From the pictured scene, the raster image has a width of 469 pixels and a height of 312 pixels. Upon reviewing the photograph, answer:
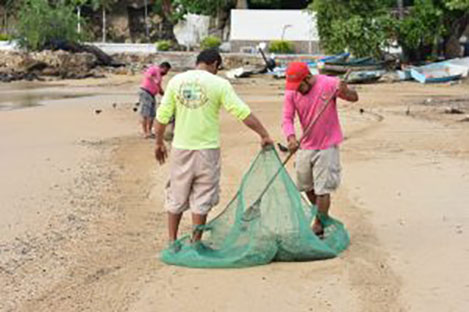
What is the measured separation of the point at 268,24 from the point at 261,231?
3432cm

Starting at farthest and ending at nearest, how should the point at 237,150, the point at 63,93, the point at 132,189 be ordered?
the point at 63,93, the point at 237,150, the point at 132,189

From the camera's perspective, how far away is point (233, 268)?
5.60 metres

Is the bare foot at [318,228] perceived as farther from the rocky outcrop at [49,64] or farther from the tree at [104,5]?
the tree at [104,5]

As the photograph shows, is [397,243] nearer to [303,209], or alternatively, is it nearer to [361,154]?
[303,209]

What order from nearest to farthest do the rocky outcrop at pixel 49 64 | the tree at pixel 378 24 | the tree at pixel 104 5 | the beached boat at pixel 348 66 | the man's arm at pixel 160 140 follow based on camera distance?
the man's arm at pixel 160 140
the beached boat at pixel 348 66
the tree at pixel 378 24
the rocky outcrop at pixel 49 64
the tree at pixel 104 5

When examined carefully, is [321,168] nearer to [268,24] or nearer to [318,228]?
[318,228]

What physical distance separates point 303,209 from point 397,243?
94 cm

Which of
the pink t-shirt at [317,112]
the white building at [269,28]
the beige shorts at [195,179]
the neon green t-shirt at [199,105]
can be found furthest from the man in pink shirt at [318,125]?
the white building at [269,28]

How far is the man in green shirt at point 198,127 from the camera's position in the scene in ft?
18.1

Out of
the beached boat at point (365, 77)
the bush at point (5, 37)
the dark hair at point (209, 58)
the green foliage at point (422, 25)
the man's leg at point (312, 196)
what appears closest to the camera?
the dark hair at point (209, 58)

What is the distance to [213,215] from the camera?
7.42 meters

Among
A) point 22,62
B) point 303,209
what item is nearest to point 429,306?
point 303,209

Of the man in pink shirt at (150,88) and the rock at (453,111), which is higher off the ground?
the man in pink shirt at (150,88)

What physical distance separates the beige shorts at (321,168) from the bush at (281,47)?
3174 centimetres
